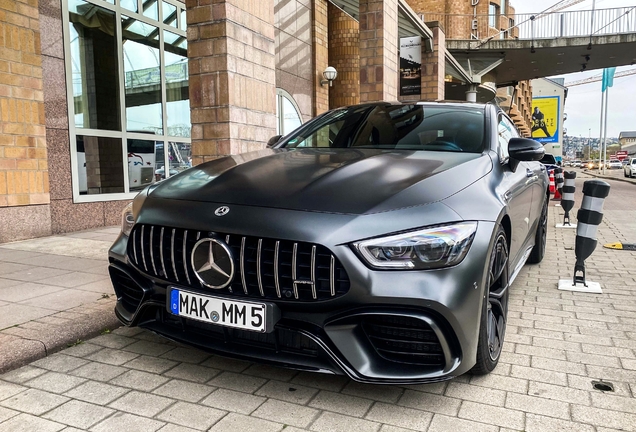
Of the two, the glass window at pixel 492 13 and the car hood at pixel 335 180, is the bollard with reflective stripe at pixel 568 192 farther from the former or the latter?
the glass window at pixel 492 13

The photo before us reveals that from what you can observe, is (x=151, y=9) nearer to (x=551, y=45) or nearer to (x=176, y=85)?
(x=176, y=85)

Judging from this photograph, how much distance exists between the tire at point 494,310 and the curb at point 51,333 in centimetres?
226

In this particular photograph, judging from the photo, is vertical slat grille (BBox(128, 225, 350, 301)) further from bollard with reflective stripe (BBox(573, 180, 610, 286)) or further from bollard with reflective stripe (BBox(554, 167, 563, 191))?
bollard with reflective stripe (BBox(554, 167, 563, 191))

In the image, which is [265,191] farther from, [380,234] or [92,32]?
[92,32]

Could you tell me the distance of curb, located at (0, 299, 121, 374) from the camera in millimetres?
2793

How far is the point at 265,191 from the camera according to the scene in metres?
2.45

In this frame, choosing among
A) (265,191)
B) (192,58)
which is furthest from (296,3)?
(265,191)

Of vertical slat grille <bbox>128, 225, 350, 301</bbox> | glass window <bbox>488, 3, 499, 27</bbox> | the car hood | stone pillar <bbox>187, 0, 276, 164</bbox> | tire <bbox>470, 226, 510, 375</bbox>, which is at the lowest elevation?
tire <bbox>470, 226, 510, 375</bbox>

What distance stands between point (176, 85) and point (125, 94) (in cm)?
151

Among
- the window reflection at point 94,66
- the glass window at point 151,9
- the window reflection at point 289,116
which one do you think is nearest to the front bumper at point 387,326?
the window reflection at point 94,66

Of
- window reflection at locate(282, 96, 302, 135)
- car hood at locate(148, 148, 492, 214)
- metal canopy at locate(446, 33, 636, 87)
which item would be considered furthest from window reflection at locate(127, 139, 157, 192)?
metal canopy at locate(446, 33, 636, 87)

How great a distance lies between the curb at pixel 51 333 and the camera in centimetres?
279

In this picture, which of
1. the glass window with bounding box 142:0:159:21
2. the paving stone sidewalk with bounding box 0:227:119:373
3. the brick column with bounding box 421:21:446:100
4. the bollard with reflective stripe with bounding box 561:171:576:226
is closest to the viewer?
the paving stone sidewalk with bounding box 0:227:119:373

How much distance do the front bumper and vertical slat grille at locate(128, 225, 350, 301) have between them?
4 cm
